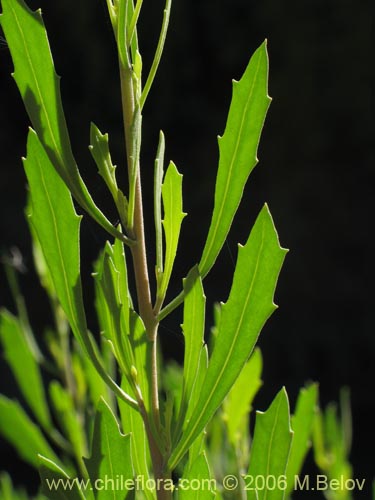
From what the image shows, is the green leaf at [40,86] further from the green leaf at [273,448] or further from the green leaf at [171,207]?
the green leaf at [273,448]

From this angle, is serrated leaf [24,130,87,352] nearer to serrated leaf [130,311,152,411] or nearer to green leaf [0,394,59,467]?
serrated leaf [130,311,152,411]

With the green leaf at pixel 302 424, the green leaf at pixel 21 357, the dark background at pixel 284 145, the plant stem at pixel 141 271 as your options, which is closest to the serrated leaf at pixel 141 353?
the plant stem at pixel 141 271

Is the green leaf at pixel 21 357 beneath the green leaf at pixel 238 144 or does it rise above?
beneath

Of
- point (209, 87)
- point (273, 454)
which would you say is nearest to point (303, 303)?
point (209, 87)

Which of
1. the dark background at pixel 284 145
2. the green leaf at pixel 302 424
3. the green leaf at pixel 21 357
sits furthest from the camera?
the dark background at pixel 284 145

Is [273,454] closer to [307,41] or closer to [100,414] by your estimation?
[100,414]

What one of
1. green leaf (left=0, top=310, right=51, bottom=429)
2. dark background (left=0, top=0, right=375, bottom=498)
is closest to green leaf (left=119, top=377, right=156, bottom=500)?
green leaf (left=0, top=310, right=51, bottom=429)
